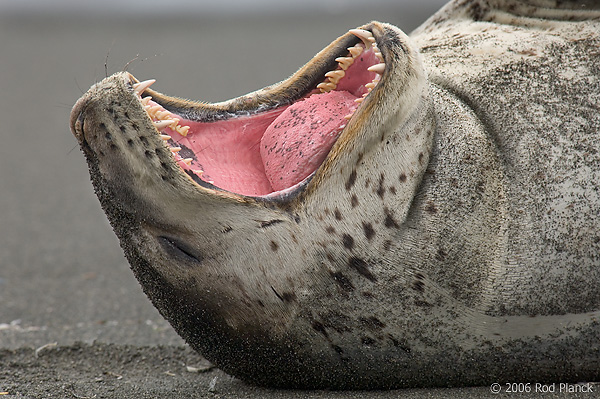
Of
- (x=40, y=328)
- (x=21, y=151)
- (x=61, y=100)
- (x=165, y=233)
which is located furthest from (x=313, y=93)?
(x=61, y=100)

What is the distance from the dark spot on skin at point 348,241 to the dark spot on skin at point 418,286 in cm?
29

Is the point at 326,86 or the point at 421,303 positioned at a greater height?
the point at 326,86

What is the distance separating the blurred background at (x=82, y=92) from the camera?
543cm

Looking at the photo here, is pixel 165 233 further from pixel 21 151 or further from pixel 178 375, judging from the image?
pixel 21 151

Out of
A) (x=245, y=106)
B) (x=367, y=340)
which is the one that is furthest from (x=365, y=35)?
(x=367, y=340)

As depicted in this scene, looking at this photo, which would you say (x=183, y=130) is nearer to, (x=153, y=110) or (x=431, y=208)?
(x=153, y=110)

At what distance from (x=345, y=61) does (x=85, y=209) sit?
4.91 meters

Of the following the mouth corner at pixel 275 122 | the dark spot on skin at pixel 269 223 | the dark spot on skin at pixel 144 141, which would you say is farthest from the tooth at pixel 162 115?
the dark spot on skin at pixel 269 223

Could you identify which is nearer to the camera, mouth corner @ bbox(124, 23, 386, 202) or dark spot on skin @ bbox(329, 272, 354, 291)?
dark spot on skin @ bbox(329, 272, 354, 291)

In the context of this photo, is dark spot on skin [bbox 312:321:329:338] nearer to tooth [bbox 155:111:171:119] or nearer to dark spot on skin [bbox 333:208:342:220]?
dark spot on skin [bbox 333:208:342:220]

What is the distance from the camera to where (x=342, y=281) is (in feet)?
10.9

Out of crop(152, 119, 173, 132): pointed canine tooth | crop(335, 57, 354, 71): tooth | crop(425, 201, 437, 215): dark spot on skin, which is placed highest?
crop(335, 57, 354, 71): tooth

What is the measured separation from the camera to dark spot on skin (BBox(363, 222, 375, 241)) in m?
3.33

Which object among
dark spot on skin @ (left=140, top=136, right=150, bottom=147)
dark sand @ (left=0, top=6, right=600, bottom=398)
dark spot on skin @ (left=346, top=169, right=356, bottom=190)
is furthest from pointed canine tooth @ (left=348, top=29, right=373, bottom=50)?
dark sand @ (left=0, top=6, right=600, bottom=398)
